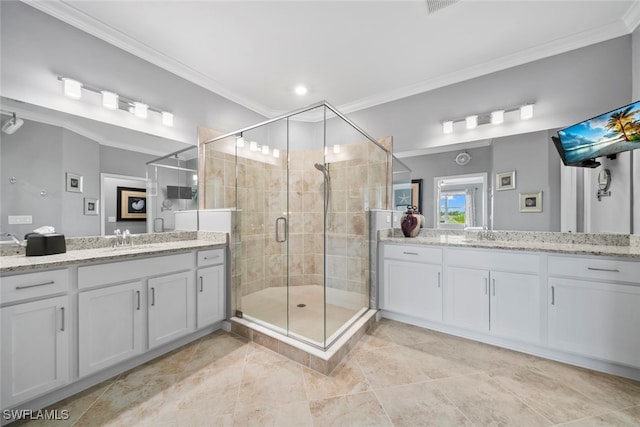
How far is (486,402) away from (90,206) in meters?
3.23

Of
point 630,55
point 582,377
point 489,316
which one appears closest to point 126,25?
point 489,316

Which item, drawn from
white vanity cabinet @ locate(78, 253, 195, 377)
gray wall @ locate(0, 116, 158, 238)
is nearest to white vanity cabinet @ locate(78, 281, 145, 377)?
white vanity cabinet @ locate(78, 253, 195, 377)

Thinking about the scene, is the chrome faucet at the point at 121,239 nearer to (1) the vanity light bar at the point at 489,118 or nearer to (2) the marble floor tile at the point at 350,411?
(2) the marble floor tile at the point at 350,411

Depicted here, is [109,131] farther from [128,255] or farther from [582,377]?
[582,377]

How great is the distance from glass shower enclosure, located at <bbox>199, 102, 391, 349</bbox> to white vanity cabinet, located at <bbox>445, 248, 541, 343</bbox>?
2.85ft

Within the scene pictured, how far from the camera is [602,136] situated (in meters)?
1.86

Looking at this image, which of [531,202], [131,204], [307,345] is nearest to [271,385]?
[307,345]

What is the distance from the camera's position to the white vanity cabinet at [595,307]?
5.38ft

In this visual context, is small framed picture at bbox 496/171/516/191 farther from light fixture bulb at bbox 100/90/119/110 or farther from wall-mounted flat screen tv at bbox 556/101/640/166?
light fixture bulb at bbox 100/90/119/110

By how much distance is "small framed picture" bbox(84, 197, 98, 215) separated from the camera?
1.95 meters

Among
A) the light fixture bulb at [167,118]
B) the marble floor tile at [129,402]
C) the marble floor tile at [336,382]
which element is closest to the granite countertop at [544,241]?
the marble floor tile at [336,382]

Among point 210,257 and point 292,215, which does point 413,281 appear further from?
point 210,257

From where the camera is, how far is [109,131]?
6.93ft

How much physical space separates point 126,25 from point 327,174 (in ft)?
7.09
